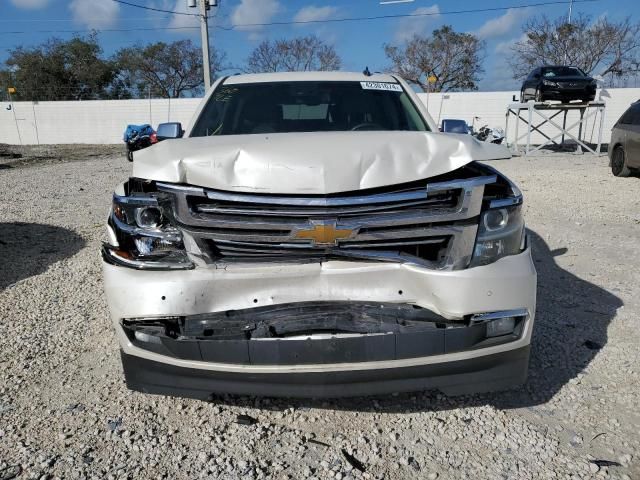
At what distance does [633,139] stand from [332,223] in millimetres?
10553

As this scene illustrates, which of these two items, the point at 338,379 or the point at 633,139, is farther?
the point at 633,139

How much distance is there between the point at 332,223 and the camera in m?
2.16

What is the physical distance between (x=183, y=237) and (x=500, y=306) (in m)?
1.37

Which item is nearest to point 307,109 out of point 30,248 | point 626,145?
point 30,248

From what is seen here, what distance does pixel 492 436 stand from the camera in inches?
96.5

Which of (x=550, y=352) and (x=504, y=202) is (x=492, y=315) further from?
(x=550, y=352)

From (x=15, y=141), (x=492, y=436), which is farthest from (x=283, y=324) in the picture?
(x=15, y=141)

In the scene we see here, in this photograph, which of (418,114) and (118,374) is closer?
(118,374)

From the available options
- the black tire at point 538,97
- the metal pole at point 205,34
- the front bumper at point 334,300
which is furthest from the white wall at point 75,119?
the front bumper at point 334,300

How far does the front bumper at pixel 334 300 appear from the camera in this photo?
7.09 ft

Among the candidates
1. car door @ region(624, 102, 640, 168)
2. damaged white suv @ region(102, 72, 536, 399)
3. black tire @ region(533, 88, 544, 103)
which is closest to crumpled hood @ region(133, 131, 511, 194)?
damaged white suv @ region(102, 72, 536, 399)

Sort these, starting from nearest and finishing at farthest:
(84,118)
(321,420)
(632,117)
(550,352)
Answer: (321,420)
(550,352)
(632,117)
(84,118)

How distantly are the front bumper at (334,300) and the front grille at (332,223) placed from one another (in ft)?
0.23

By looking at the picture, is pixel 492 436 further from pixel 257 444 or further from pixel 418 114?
pixel 418 114
